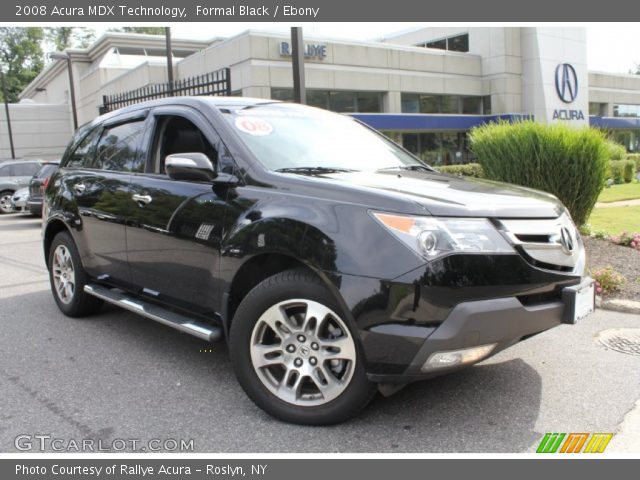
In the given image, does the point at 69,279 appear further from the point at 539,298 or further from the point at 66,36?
the point at 66,36

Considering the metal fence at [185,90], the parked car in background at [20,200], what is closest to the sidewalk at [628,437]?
A: the metal fence at [185,90]

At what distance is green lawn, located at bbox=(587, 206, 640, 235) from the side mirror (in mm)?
6991

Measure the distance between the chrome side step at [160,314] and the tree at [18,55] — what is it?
69.8 metres

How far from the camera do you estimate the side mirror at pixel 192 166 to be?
3551 mm

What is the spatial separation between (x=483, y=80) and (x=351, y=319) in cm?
3480

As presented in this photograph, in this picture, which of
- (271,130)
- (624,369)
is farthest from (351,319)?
(624,369)

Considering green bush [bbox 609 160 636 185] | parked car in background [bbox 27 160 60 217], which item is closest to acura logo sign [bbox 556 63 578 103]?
green bush [bbox 609 160 636 185]

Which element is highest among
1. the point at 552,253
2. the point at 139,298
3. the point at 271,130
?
the point at 271,130

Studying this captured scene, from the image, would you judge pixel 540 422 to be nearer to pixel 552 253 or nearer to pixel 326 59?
pixel 552 253

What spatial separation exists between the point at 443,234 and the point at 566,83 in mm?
36930

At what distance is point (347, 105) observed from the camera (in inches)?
1160

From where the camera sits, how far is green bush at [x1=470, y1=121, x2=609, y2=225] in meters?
8.09

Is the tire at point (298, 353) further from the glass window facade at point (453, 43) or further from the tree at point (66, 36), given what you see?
the tree at point (66, 36)

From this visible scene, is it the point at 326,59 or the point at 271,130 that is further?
the point at 326,59
